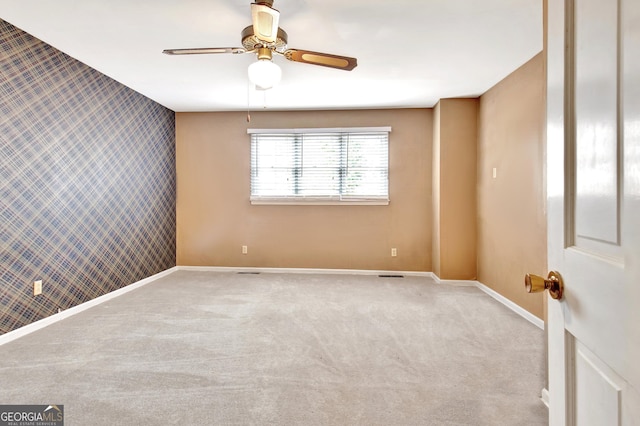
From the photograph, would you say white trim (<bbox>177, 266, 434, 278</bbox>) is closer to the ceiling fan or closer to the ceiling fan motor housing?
the ceiling fan

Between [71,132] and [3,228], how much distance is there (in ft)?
3.35

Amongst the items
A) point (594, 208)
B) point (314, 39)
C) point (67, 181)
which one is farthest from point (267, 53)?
point (67, 181)

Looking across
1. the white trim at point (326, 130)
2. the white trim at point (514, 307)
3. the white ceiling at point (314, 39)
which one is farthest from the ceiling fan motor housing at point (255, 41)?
the white trim at point (514, 307)

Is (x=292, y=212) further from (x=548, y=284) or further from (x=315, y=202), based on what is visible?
(x=548, y=284)

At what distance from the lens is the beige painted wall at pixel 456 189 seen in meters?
3.96

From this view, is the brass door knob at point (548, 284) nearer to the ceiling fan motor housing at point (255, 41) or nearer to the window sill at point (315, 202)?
the ceiling fan motor housing at point (255, 41)

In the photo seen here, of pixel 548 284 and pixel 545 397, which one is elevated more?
pixel 548 284

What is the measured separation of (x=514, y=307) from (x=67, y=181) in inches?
171

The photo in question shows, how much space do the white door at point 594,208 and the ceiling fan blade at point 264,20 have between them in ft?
4.64

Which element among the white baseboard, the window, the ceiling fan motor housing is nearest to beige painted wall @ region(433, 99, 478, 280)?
the white baseboard

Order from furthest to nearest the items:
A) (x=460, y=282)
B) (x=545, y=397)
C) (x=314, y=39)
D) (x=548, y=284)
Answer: (x=460, y=282), (x=314, y=39), (x=545, y=397), (x=548, y=284)

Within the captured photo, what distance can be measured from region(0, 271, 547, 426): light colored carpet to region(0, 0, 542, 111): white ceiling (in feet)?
7.60

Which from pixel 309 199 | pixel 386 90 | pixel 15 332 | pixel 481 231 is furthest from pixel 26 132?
pixel 481 231

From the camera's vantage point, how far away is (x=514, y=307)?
10.1ft
